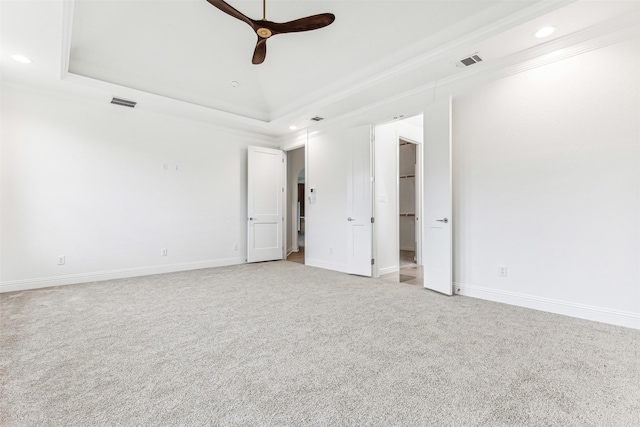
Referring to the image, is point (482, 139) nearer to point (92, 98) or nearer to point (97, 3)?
point (97, 3)

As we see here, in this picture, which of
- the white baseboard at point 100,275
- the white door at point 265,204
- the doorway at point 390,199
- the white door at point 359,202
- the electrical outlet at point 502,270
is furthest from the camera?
the white door at point 265,204

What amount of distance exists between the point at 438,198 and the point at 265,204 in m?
3.71

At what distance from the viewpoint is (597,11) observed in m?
2.50

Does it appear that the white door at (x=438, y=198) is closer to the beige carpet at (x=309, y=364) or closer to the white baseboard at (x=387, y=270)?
the beige carpet at (x=309, y=364)

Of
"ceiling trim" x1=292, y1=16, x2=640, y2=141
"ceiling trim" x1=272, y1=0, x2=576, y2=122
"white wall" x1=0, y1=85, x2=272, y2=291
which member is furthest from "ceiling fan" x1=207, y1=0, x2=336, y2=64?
"white wall" x1=0, y1=85, x2=272, y2=291

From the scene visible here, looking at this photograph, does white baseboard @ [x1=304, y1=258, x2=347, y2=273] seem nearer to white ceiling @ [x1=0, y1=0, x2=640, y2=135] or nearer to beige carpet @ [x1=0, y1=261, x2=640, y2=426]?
beige carpet @ [x1=0, y1=261, x2=640, y2=426]

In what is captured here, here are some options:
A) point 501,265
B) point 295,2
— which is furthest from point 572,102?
point 295,2

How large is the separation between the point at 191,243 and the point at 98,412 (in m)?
4.18

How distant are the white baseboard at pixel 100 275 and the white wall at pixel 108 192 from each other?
0.01m

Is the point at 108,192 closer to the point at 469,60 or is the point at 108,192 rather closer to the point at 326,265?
the point at 326,265

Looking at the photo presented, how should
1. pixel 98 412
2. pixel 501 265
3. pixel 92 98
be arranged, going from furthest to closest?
pixel 92 98
pixel 501 265
pixel 98 412

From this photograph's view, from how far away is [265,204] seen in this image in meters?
6.27

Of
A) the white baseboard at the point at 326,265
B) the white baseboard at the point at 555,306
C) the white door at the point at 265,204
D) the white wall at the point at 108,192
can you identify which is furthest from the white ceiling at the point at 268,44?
the white baseboard at the point at 326,265

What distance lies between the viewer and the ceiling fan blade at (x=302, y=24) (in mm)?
2771
